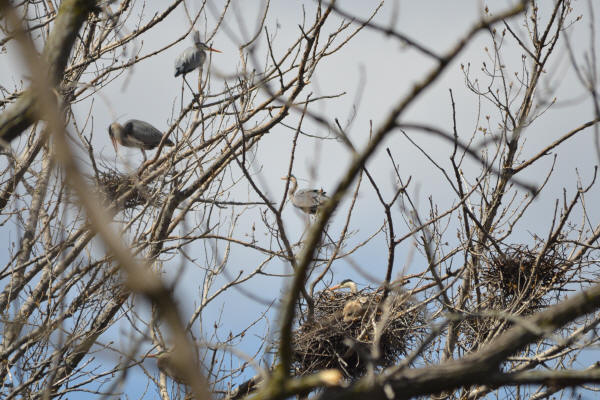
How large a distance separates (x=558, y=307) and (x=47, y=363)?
4.00 meters

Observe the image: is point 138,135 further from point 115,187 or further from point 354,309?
point 354,309

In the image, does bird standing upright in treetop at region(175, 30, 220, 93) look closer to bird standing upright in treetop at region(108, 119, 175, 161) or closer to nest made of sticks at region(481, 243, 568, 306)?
bird standing upright in treetop at region(108, 119, 175, 161)

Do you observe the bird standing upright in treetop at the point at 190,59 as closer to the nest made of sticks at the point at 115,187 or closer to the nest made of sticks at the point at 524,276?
the nest made of sticks at the point at 115,187

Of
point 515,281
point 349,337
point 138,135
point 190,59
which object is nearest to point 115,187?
point 138,135

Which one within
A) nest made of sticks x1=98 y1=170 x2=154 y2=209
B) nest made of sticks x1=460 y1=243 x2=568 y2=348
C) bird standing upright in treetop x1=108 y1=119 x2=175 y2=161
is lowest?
nest made of sticks x1=460 y1=243 x2=568 y2=348

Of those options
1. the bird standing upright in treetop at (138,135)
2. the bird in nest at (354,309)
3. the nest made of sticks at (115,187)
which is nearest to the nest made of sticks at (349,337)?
the bird in nest at (354,309)

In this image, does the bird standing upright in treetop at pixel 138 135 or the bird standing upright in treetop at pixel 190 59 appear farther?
the bird standing upright in treetop at pixel 138 135

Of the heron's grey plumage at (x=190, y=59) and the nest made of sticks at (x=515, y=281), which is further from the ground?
the heron's grey plumage at (x=190, y=59)

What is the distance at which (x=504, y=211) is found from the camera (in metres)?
5.84

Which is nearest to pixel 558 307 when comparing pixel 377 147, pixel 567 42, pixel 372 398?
pixel 372 398

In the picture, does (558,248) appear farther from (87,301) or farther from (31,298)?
(31,298)

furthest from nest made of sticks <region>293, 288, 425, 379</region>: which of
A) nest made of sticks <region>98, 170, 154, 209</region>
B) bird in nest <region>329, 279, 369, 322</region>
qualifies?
nest made of sticks <region>98, 170, 154, 209</region>

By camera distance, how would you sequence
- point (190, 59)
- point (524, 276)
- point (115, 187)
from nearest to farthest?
point (524, 276), point (115, 187), point (190, 59)

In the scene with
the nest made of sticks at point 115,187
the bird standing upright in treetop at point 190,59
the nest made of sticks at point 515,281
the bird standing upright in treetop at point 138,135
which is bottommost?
the nest made of sticks at point 515,281
